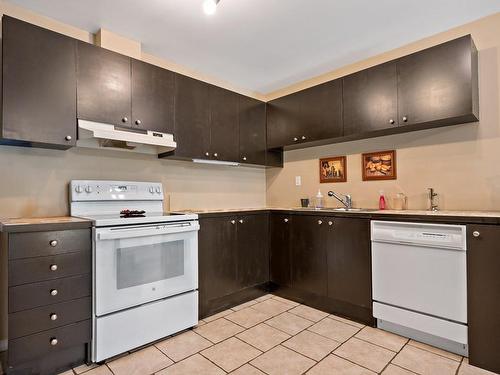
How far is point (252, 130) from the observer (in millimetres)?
3438

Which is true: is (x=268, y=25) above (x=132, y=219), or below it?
above

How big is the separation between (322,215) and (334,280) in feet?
1.96

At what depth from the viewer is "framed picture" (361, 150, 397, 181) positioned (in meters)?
2.84

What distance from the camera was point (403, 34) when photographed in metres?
2.61

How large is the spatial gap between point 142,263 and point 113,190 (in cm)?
77

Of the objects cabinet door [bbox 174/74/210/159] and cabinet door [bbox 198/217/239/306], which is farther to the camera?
cabinet door [bbox 174/74/210/159]

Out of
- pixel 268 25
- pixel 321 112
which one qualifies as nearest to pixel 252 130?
pixel 321 112

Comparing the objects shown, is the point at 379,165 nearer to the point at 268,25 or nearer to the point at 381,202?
the point at 381,202

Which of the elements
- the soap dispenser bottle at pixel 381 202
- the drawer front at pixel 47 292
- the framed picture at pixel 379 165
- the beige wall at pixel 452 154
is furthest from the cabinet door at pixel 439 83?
the drawer front at pixel 47 292

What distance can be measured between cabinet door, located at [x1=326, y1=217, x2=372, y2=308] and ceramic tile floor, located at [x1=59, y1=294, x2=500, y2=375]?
0.78 ft

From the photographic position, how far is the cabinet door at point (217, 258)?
263 centimetres

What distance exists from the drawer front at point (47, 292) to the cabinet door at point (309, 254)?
1.86m

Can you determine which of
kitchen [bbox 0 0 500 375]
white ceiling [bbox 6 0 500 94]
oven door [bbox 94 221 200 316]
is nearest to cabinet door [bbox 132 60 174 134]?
kitchen [bbox 0 0 500 375]

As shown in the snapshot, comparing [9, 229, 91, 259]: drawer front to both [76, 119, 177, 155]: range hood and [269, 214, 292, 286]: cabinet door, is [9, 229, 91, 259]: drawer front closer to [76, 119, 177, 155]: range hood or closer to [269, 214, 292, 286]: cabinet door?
[76, 119, 177, 155]: range hood
